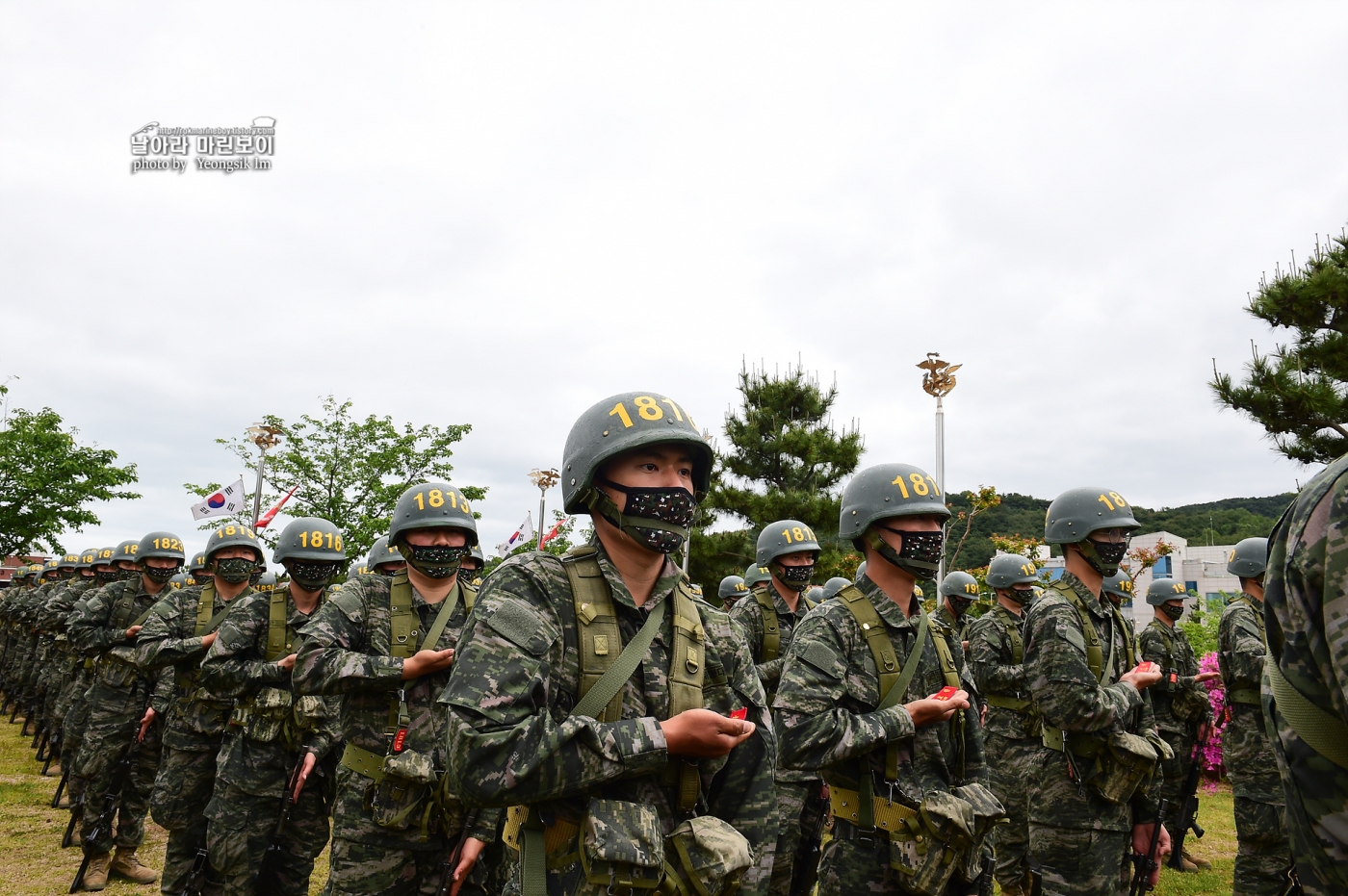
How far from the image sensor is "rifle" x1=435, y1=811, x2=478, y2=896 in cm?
471

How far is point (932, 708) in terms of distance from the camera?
4.14 meters

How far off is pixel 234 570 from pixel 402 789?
489 cm

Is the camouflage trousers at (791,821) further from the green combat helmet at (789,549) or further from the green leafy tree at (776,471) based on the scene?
the green leafy tree at (776,471)

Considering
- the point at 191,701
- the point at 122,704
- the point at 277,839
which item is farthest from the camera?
the point at 122,704

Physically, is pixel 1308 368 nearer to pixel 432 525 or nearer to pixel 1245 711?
pixel 1245 711

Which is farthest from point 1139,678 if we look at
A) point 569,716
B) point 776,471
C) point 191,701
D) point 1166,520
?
point 1166,520

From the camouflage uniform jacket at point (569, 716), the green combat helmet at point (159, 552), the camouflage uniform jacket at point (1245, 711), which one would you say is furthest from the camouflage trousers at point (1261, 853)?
the green combat helmet at point (159, 552)

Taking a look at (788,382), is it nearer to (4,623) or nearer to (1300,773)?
(4,623)

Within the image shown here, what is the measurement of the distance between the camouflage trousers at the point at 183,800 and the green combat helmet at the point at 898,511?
20.5 feet

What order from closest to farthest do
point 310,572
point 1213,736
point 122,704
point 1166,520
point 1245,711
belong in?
point 310,572, point 1245,711, point 122,704, point 1213,736, point 1166,520

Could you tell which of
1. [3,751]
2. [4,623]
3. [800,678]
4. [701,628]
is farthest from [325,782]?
[4,623]

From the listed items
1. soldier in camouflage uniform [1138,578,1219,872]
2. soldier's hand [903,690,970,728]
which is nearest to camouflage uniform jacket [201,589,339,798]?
soldier's hand [903,690,970,728]

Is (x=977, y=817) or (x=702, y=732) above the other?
(x=702, y=732)

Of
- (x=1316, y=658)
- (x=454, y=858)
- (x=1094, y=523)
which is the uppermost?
(x=1094, y=523)
